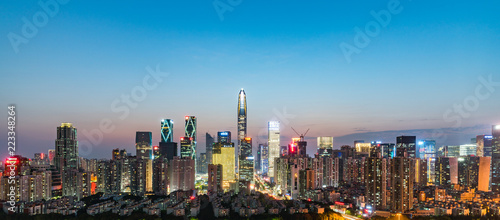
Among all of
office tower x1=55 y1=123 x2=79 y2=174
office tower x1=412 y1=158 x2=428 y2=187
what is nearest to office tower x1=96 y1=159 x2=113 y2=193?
office tower x1=55 y1=123 x2=79 y2=174

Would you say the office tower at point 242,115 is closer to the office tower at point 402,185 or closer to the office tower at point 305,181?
the office tower at point 305,181

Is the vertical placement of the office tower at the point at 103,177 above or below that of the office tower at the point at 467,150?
below

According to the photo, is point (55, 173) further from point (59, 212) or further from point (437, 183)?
point (437, 183)

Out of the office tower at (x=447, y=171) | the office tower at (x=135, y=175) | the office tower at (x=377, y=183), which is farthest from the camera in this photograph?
the office tower at (x=447, y=171)

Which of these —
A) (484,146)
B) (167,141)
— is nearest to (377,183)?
(484,146)

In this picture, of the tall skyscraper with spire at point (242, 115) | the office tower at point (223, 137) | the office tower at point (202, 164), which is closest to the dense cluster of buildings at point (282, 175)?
the office tower at point (223, 137)

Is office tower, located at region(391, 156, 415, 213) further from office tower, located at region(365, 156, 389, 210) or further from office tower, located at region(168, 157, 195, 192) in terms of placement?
office tower, located at region(168, 157, 195, 192)

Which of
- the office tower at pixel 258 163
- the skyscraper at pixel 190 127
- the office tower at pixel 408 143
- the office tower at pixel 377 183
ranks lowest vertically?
the office tower at pixel 258 163
